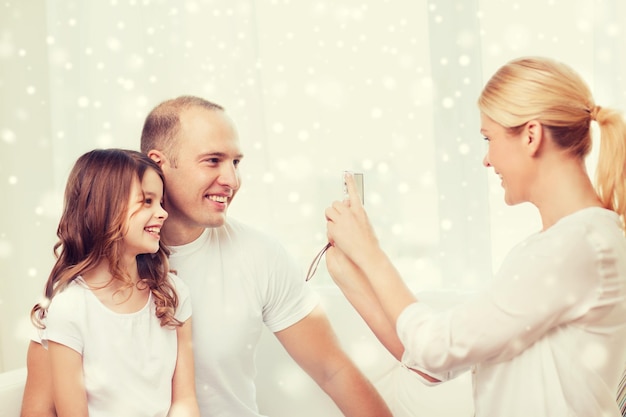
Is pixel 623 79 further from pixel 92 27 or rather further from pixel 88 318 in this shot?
pixel 92 27

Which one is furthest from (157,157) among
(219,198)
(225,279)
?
(225,279)

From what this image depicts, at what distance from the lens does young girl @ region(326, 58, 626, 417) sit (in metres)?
1.12

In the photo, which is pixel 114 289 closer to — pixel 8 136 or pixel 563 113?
pixel 563 113

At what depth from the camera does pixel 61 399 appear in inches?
54.6

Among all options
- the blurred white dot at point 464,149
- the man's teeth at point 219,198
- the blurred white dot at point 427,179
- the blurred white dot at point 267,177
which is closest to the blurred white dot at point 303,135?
the blurred white dot at point 267,177

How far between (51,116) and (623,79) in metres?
2.12

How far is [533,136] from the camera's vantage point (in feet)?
3.88

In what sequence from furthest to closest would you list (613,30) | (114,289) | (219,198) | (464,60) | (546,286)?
(464,60) < (613,30) < (219,198) < (114,289) < (546,286)

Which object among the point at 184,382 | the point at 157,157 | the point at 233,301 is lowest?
the point at 184,382

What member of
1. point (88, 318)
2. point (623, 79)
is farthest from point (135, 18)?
point (623, 79)

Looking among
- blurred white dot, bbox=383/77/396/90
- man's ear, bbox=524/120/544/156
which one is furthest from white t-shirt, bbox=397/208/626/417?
blurred white dot, bbox=383/77/396/90

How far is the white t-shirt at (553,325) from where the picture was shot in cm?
112

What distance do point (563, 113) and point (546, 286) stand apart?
0.97ft

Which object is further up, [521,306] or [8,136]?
[8,136]
